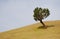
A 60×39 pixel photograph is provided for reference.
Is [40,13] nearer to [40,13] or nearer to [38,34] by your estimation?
[40,13]

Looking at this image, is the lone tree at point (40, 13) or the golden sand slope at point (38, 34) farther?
the lone tree at point (40, 13)

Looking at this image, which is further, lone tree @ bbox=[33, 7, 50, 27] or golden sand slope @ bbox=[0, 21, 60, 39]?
lone tree @ bbox=[33, 7, 50, 27]

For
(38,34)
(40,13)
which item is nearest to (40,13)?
(40,13)

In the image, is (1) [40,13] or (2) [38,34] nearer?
(2) [38,34]

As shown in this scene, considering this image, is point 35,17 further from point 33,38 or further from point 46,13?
point 33,38

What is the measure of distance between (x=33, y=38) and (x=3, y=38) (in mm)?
7434

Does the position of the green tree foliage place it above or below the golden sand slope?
above

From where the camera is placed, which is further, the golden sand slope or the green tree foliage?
the green tree foliage

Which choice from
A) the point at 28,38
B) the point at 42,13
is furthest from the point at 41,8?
the point at 28,38

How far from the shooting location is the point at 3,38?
120 ft

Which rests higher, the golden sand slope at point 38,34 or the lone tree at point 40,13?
the lone tree at point 40,13

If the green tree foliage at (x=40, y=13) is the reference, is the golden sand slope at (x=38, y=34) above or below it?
below

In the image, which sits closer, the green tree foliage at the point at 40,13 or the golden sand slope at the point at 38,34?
the golden sand slope at the point at 38,34

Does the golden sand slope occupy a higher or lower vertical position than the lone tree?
lower
